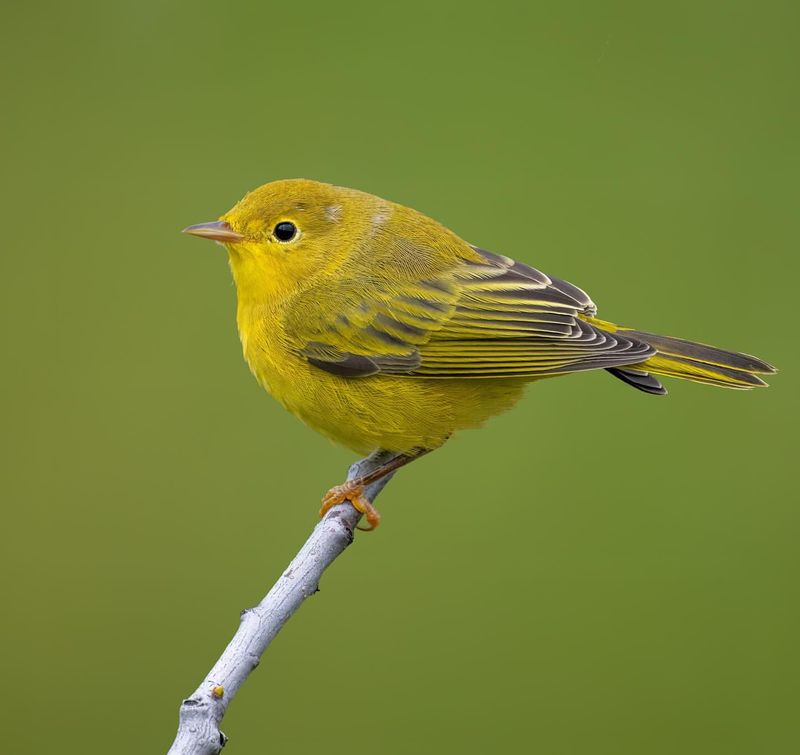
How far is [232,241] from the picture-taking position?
15.2 feet

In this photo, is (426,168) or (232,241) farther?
(426,168)

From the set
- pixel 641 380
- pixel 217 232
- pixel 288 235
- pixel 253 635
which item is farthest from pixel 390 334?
pixel 253 635

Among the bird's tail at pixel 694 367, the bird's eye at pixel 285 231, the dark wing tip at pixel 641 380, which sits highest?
the bird's tail at pixel 694 367

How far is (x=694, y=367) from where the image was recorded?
15.1ft

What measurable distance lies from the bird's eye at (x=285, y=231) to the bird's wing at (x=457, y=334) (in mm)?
328

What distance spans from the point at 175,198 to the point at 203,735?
5.17 m

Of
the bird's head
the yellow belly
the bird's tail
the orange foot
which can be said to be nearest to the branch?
the orange foot

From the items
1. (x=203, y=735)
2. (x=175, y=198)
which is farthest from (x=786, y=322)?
(x=203, y=735)

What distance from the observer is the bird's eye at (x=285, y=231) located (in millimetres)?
4730

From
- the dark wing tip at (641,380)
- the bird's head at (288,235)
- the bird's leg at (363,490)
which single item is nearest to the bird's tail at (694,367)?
the dark wing tip at (641,380)

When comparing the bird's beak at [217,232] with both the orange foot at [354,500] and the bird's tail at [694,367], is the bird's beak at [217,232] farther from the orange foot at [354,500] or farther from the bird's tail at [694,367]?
the bird's tail at [694,367]

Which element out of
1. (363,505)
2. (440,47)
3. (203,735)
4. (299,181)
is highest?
(440,47)

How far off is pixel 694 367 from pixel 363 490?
56.1 inches

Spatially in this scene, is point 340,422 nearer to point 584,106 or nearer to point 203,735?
point 203,735
